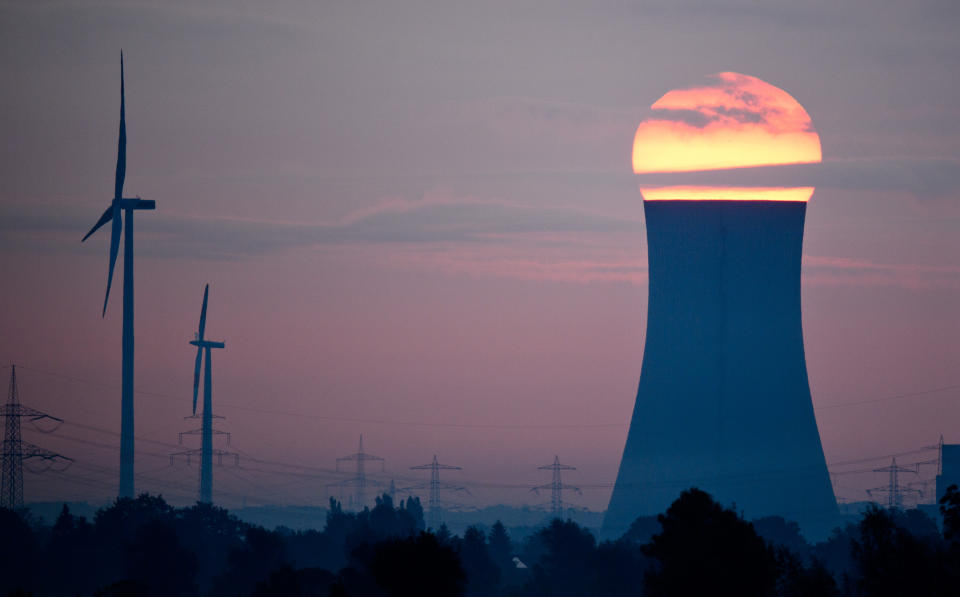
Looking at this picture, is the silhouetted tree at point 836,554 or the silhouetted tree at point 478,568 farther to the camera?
the silhouetted tree at point 836,554

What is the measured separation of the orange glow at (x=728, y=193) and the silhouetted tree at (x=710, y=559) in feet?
50.7

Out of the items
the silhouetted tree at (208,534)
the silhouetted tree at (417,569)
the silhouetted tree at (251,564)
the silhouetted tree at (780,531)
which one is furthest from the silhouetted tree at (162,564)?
the silhouetted tree at (417,569)

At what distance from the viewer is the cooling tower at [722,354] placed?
3172cm

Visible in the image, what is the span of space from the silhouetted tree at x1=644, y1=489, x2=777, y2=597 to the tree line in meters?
0.02

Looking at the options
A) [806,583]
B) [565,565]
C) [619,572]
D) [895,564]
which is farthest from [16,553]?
[895,564]

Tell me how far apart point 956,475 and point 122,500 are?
28335 millimetres

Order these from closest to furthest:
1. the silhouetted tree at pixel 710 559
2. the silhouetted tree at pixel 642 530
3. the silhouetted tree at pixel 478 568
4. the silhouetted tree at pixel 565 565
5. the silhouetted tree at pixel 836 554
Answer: the silhouetted tree at pixel 710 559 < the silhouetted tree at pixel 565 565 < the silhouetted tree at pixel 478 568 < the silhouetted tree at pixel 836 554 < the silhouetted tree at pixel 642 530

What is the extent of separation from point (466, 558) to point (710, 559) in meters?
16.8

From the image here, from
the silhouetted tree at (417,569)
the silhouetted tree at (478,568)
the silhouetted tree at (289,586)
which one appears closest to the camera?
the silhouetted tree at (417,569)

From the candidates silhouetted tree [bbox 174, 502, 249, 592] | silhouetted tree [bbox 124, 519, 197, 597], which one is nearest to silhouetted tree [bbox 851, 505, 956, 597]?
silhouetted tree [bbox 124, 519, 197, 597]

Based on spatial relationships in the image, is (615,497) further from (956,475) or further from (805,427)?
(956,475)

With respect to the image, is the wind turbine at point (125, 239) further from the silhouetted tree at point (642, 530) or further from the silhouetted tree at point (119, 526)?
the silhouetted tree at point (642, 530)

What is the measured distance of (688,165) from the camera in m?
36.5

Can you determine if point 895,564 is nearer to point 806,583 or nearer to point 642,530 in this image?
point 806,583
